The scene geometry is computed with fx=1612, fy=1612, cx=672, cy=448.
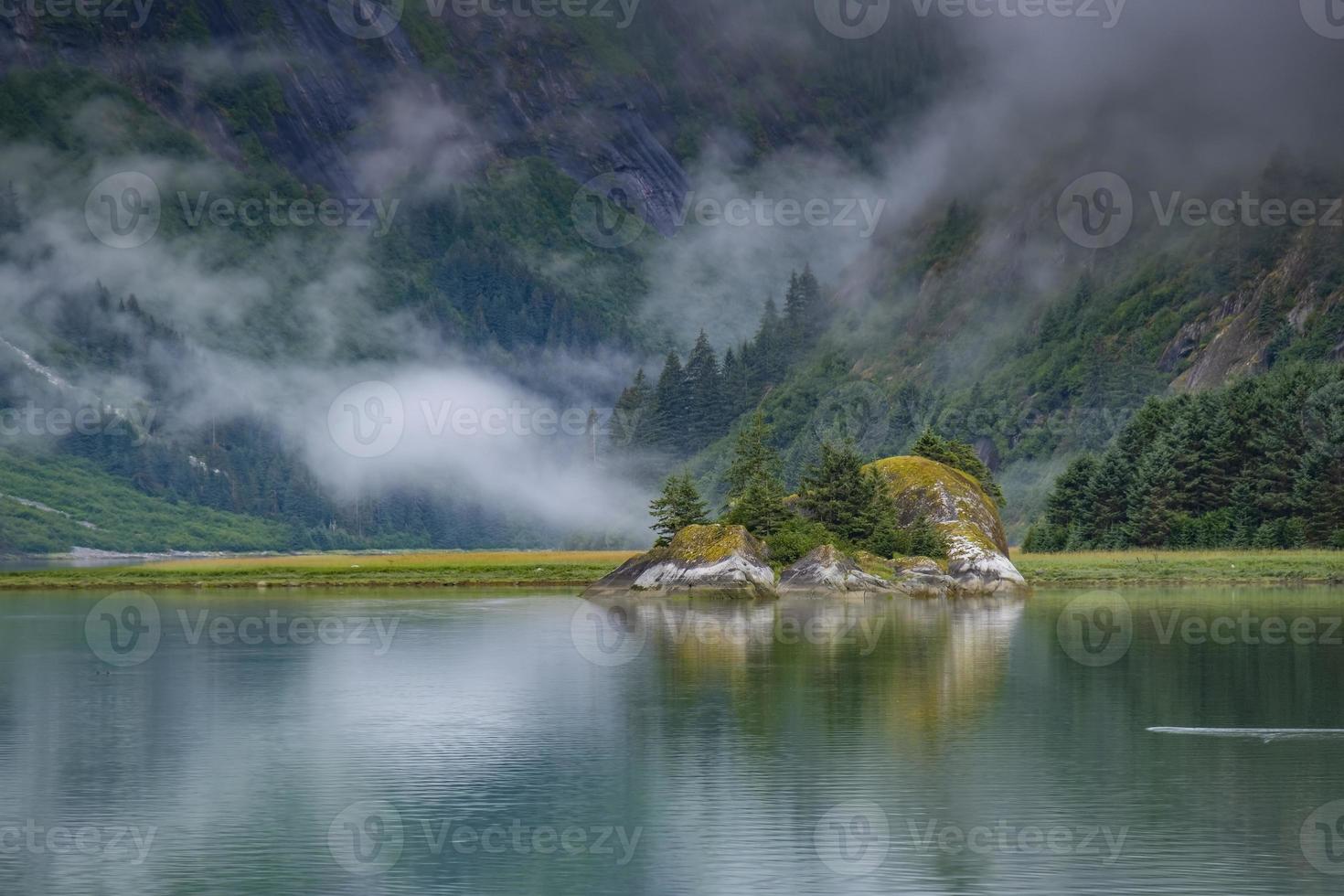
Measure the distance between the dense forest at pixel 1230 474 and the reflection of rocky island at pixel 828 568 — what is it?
29.1 metres

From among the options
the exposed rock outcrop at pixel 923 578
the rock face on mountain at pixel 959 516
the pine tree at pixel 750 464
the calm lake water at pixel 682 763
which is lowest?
the calm lake water at pixel 682 763

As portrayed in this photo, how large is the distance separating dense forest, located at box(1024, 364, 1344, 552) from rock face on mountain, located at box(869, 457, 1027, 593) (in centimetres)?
2499

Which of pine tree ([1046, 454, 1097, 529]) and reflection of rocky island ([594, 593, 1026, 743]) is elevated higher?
pine tree ([1046, 454, 1097, 529])

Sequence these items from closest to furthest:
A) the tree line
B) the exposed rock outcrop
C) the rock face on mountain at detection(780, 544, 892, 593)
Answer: the rock face on mountain at detection(780, 544, 892, 593), the exposed rock outcrop, the tree line

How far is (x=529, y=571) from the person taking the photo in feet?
477

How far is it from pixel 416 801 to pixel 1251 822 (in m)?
19.8

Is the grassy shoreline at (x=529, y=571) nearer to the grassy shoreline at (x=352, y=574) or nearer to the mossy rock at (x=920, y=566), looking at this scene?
the grassy shoreline at (x=352, y=574)

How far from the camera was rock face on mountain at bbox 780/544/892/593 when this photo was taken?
115 metres

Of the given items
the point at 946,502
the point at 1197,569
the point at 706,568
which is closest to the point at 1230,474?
the point at 1197,569

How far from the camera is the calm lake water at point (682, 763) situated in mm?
33375

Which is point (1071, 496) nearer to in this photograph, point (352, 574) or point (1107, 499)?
point (1107, 499)

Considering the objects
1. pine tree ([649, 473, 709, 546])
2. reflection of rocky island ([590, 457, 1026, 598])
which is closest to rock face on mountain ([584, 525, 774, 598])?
reflection of rocky island ([590, 457, 1026, 598])

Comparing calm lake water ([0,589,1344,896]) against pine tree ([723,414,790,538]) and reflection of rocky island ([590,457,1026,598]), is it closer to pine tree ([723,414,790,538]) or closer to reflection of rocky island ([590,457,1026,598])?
reflection of rocky island ([590,457,1026,598])

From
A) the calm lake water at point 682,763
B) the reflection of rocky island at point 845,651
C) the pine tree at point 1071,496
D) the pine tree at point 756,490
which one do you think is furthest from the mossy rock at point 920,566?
the pine tree at point 1071,496
